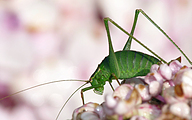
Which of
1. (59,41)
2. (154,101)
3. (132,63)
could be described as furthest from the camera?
(59,41)

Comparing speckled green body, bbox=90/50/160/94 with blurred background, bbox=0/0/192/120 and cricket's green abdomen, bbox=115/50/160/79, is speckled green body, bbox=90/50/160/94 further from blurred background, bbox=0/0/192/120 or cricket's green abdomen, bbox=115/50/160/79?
blurred background, bbox=0/0/192/120

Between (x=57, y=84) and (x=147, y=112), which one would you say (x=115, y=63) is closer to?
(x=147, y=112)

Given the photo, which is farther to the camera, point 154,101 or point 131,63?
point 131,63

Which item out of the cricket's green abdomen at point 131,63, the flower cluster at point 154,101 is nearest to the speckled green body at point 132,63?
the cricket's green abdomen at point 131,63

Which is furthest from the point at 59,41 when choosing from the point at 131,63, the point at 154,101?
the point at 154,101

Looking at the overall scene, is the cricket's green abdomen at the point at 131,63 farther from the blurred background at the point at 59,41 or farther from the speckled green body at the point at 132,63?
the blurred background at the point at 59,41

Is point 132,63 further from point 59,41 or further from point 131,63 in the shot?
point 59,41

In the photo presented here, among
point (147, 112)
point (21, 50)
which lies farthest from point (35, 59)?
point (147, 112)
